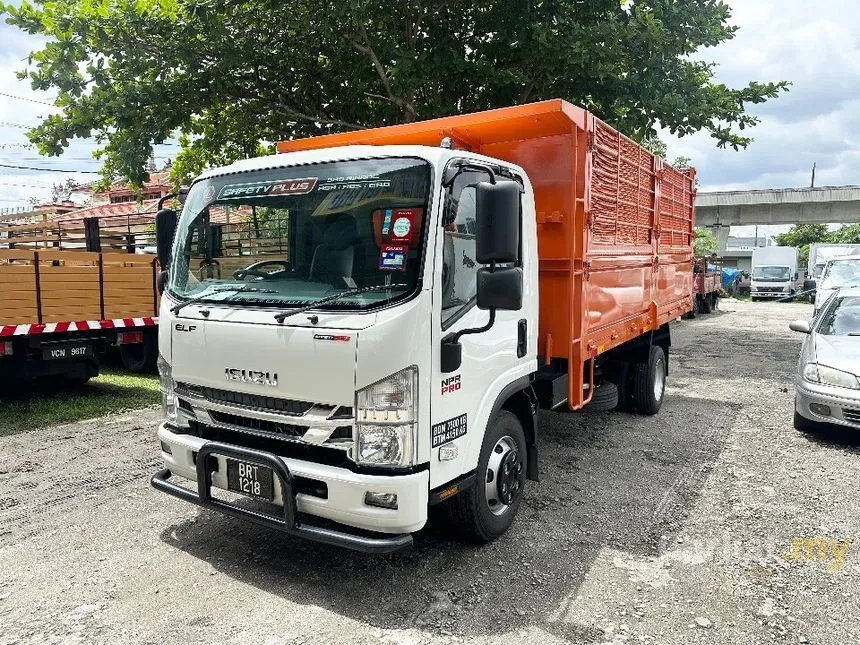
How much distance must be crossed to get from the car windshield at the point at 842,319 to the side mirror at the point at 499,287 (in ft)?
16.6

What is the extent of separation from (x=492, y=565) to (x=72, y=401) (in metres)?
6.19

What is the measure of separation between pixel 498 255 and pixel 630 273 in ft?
10.3

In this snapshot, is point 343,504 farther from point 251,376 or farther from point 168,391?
point 168,391

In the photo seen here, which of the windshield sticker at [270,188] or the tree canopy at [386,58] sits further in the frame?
the tree canopy at [386,58]

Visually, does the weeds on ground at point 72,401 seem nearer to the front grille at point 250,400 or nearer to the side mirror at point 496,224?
the front grille at point 250,400

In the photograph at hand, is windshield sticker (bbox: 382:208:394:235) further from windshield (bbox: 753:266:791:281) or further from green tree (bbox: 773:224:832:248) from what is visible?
green tree (bbox: 773:224:832:248)

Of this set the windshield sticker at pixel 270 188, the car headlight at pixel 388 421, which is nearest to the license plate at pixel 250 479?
the car headlight at pixel 388 421

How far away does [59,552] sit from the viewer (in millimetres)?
3830

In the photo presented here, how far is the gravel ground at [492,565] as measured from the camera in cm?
305

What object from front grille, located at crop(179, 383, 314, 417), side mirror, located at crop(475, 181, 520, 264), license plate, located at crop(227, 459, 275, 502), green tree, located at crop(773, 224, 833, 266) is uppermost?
green tree, located at crop(773, 224, 833, 266)

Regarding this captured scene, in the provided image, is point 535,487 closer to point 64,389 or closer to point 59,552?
point 59,552

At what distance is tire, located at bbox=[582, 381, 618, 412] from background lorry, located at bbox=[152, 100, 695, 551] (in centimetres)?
153

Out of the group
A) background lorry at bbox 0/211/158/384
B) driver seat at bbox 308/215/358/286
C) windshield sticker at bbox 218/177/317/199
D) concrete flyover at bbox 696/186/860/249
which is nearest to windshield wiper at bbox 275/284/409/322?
driver seat at bbox 308/215/358/286

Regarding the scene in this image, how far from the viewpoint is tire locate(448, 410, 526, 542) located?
365cm
